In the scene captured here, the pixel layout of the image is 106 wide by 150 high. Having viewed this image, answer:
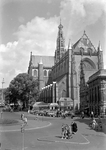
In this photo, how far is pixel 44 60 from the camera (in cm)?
12112

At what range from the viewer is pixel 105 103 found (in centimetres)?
3838

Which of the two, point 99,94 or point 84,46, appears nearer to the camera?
point 99,94

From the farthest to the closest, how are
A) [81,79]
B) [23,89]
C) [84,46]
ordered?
[84,46], [23,89], [81,79]

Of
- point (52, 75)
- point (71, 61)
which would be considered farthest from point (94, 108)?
point (52, 75)

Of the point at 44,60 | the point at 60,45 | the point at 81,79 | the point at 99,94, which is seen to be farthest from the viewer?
the point at 44,60

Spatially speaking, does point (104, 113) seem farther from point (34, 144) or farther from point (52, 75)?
point (52, 75)

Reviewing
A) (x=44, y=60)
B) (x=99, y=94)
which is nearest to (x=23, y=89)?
(x=99, y=94)

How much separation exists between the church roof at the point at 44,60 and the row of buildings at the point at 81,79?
6601 mm

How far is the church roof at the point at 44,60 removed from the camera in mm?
117375

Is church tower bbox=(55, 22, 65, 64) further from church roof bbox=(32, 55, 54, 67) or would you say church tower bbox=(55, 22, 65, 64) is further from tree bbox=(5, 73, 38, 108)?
tree bbox=(5, 73, 38, 108)

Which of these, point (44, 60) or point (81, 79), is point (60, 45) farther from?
point (81, 79)

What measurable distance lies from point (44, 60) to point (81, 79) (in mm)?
68042

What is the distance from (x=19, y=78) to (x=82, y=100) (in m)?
24.4

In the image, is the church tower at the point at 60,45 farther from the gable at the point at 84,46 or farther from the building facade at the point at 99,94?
the building facade at the point at 99,94
